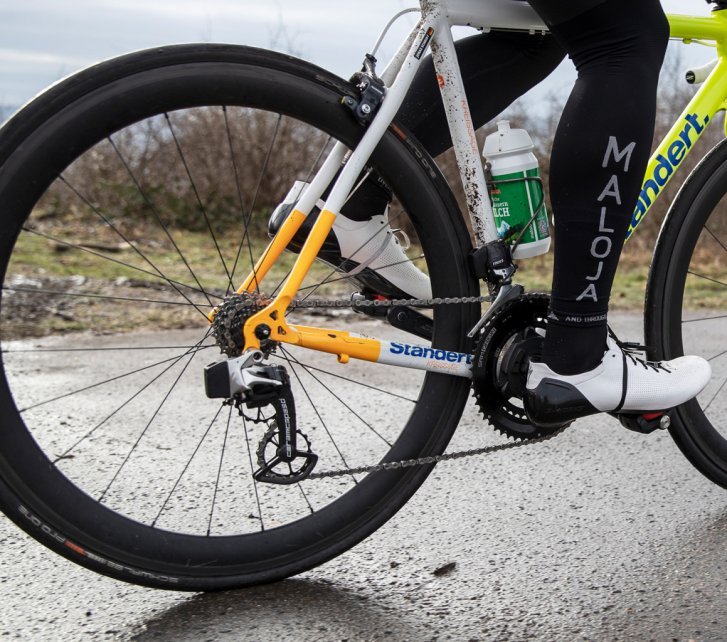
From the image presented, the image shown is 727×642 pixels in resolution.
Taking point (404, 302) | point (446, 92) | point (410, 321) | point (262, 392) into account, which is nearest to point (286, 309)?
point (262, 392)

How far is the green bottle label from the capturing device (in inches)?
95.0

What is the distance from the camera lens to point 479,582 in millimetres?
2363

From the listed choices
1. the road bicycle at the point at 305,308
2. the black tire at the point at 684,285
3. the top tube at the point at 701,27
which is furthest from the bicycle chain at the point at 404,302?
the top tube at the point at 701,27

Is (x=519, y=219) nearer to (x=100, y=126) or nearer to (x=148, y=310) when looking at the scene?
(x=100, y=126)

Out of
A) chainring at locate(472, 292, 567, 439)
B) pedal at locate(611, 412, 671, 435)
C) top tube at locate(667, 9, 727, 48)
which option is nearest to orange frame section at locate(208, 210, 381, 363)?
chainring at locate(472, 292, 567, 439)

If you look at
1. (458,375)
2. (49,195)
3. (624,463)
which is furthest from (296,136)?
(458,375)

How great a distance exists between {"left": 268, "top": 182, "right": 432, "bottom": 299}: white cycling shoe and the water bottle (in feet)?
0.87

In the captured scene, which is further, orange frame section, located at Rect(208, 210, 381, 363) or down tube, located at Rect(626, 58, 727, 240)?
down tube, located at Rect(626, 58, 727, 240)

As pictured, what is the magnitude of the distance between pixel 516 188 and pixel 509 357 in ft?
1.40

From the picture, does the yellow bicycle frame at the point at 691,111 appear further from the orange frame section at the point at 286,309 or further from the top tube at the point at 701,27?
the orange frame section at the point at 286,309

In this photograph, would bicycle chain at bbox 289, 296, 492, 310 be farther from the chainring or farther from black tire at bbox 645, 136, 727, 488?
black tire at bbox 645, 136, 727, 488

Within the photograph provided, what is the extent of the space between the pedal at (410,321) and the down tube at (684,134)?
0.67 m

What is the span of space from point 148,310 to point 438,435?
3.61m

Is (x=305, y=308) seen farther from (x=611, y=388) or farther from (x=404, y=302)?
(x=611, y=388)
